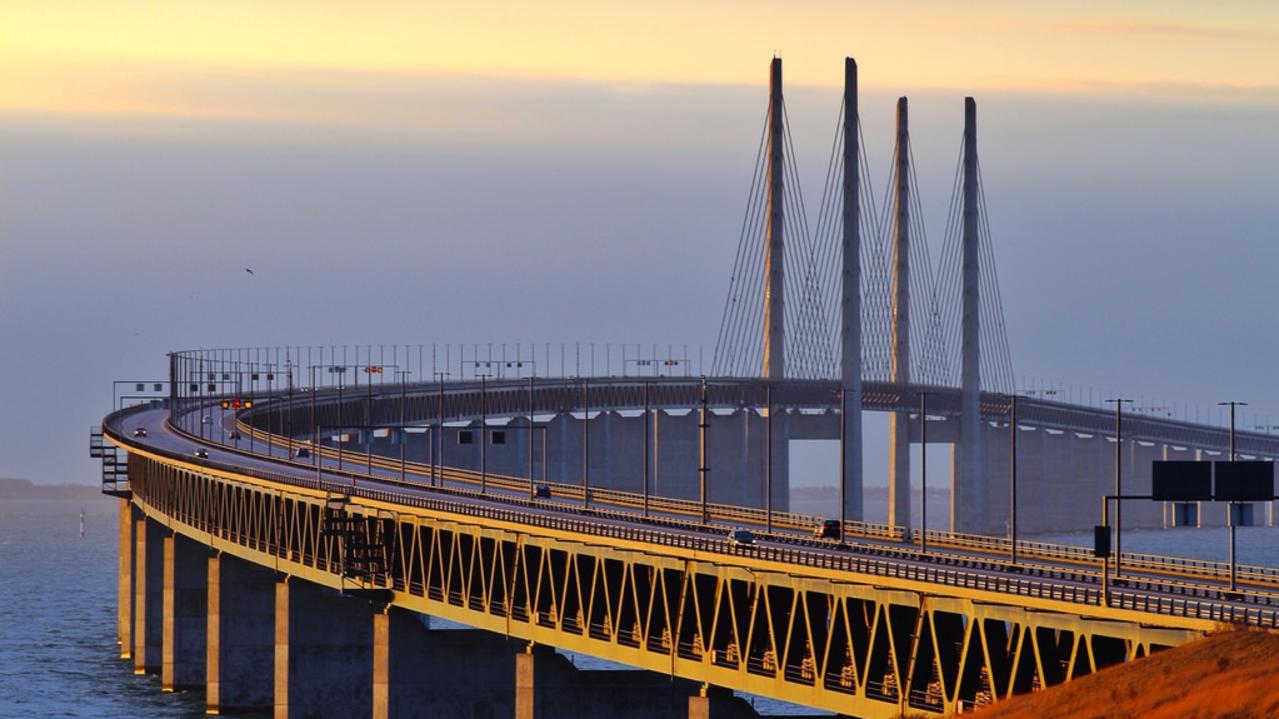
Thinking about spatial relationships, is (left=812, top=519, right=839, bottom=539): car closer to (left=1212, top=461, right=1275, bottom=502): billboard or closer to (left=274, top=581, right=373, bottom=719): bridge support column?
(left=1212, top=461, right=1275, bottom=502): billboard

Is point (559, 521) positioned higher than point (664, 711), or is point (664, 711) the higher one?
point (559, 521)

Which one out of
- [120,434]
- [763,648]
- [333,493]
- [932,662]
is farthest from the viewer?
[120,434]

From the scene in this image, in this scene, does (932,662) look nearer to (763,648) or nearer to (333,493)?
(763,648)

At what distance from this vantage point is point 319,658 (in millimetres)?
110875

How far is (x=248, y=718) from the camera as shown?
118 meters

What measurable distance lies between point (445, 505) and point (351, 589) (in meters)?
6.35

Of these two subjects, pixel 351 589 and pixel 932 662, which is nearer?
pixel 932 662

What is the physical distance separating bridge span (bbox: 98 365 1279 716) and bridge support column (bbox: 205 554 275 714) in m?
0.12

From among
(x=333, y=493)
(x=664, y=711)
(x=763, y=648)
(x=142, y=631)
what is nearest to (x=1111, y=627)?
(x=763, y=648)

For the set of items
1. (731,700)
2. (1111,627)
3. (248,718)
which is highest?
(1111,627)

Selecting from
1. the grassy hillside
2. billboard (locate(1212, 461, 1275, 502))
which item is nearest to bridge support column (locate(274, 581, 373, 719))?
billboard (locate(1212, 461, 1275, 502))

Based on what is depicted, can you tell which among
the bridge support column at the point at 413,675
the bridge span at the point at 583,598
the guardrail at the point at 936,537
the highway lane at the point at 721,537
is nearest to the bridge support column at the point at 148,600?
the bridge span at the point at 583,598

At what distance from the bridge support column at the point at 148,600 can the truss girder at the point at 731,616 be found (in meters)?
28.0

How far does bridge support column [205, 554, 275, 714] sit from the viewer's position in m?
120
